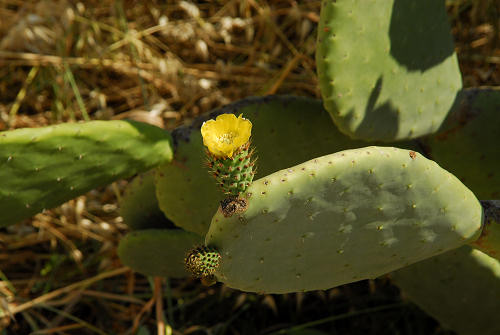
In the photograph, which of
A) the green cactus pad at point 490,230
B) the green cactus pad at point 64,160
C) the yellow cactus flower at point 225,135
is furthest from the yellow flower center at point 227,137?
the green cactus pad at point 490,230

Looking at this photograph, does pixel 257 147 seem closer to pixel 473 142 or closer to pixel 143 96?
pixel 473 142

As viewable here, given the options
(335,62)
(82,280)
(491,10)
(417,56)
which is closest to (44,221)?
(82,280)

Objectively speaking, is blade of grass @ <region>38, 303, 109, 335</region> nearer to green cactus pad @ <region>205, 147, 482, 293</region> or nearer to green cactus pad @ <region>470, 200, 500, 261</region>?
green cactus pad @ <region>205, 147, 482, 293</region>

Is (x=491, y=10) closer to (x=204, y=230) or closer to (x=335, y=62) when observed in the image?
(x=335, y=62)

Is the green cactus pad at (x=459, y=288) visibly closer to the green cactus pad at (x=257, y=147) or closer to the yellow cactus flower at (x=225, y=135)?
the green cactus pad at (x=257, y=147)

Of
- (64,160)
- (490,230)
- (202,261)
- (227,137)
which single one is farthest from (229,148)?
(490,230)
